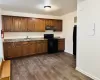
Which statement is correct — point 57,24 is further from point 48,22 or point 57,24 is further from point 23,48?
point 23,48

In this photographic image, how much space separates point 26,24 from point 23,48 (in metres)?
1.41

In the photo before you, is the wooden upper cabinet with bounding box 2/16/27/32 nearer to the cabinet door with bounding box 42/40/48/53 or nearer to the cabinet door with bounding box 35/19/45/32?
the cabinet door with bounding box 35/19/45/32

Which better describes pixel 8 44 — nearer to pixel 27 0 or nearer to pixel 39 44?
pixel 39 44

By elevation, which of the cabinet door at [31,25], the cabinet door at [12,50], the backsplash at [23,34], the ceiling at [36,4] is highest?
the ceiling at [36,4]

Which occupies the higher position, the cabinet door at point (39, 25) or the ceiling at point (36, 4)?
the ceiling at point (36, 4)

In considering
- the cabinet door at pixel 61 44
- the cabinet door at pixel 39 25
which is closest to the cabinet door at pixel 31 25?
the cabinet door at pixel 39 25

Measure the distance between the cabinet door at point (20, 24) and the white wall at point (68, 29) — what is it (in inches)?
104

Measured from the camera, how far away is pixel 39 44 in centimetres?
529

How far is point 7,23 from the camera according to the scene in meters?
4.64

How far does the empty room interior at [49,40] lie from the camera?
8.88ft

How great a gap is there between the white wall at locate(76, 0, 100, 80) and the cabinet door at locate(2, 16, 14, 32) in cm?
352

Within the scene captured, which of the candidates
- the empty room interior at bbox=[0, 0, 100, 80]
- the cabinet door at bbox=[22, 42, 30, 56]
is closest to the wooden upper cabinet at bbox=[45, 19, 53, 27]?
the empty room interior at bbox=[0, 0, 100, 80]

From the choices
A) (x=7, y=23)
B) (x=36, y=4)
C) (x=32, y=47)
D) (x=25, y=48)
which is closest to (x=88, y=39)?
(x=36, y=4)

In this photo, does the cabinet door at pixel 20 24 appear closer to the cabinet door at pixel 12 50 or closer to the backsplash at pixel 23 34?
the backsplash at pixel 23 34
